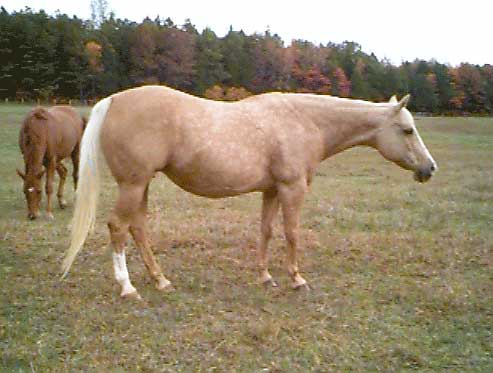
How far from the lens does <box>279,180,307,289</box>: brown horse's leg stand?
16.3 ft

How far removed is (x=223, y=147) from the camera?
471 centimetres

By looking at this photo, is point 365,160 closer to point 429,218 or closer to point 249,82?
point 429,218

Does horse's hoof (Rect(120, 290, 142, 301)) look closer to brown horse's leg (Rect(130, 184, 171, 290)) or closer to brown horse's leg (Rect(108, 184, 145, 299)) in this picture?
brown horse's leg (Rect(108, 184, 145, 299))

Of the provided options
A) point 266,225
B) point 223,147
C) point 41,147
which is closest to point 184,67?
point 41,147

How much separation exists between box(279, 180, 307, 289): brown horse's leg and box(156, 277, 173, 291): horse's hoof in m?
1.26

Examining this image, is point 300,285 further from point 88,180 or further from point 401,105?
point 88,180

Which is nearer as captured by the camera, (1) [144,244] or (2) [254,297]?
(2) [254,297]

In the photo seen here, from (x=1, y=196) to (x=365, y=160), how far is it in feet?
44.0

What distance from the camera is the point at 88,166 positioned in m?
4.60

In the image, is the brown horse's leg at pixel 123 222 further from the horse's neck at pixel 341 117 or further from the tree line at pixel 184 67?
the tree line at pixel 184 67

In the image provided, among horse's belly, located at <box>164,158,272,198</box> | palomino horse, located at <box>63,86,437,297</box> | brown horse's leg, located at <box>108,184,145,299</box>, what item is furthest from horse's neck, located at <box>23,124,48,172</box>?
horse's belly, located at <box>164,158,272,198</box>

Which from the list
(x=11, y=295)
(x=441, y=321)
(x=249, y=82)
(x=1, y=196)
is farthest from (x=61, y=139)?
(x=249, y=82)

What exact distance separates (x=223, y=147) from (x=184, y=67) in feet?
88.9

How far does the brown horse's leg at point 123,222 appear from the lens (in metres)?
4.58
